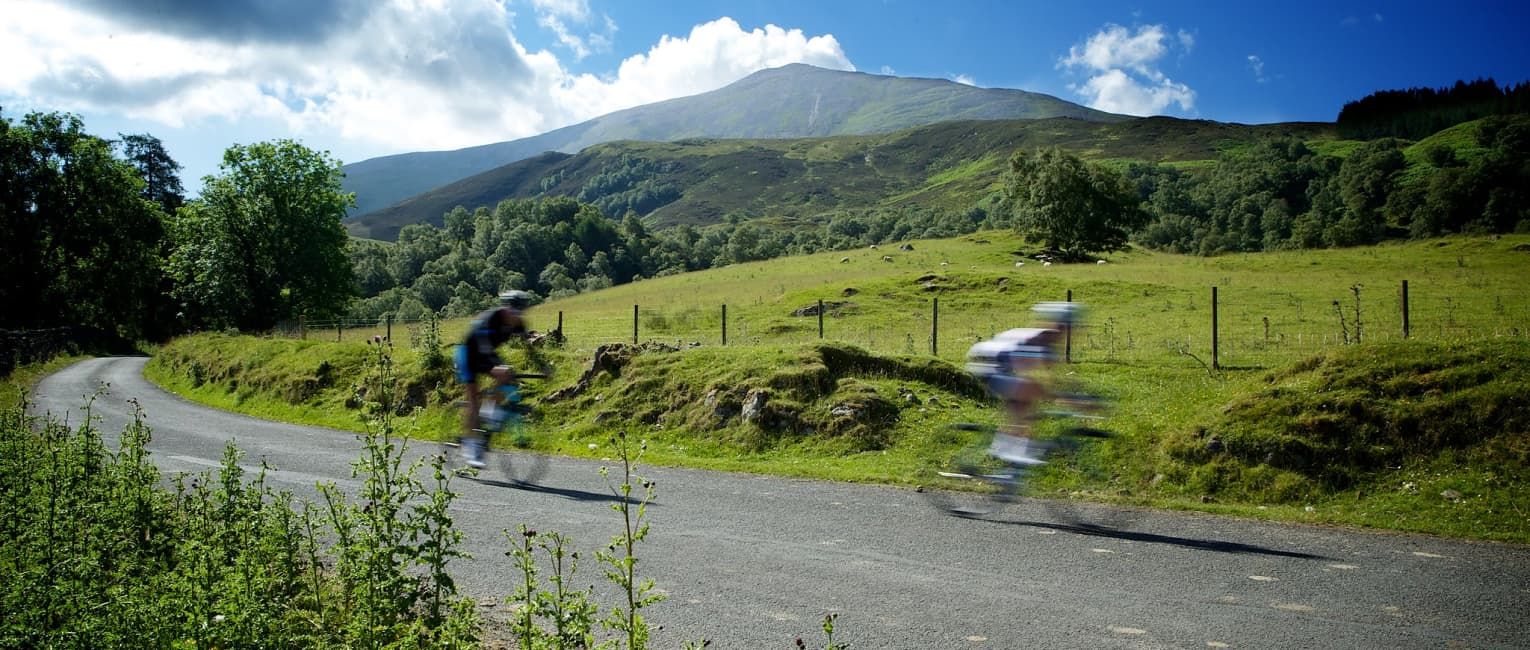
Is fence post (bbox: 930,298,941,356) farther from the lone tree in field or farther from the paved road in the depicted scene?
the lone tree in field

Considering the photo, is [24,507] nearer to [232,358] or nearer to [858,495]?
[858,495]

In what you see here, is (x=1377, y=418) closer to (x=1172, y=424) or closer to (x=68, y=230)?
(x=1172, y=424)

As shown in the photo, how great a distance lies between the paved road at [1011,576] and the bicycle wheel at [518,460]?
3.71 ft

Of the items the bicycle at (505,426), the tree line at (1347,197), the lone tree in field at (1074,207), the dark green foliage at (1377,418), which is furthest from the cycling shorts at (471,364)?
the tree line at (1347,197)

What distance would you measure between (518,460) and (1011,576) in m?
8.28

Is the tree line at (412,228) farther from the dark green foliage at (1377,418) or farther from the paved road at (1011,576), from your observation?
the dark green foliage at (1377,418)

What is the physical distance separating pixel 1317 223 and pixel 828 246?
61328 mm

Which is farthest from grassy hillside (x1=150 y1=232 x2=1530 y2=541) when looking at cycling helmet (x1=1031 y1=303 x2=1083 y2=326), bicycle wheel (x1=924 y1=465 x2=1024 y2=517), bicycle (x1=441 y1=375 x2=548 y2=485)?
cycling helmet (x1=1031 y1=303 x2=1083 y2=326)

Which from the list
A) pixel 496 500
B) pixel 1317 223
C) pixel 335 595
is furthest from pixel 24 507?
pixel 1317 223

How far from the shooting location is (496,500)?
9.67m

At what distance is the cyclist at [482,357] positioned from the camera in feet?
39.4

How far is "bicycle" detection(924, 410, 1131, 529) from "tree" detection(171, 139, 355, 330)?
45.3 m

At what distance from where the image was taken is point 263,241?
44.9 metres

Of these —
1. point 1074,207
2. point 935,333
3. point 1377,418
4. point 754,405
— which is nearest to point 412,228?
point 1074,207
